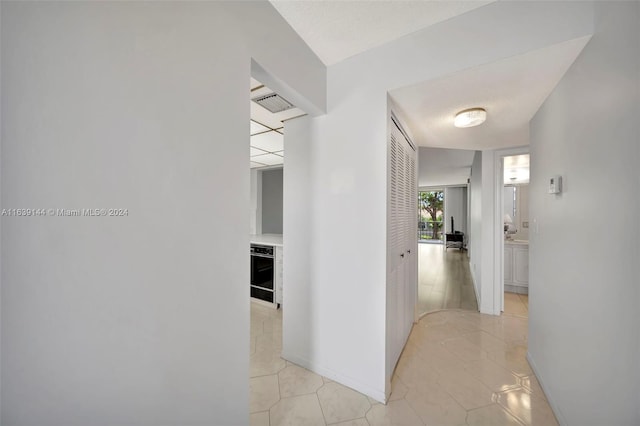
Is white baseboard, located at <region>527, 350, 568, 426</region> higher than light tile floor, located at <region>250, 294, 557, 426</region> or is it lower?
higher

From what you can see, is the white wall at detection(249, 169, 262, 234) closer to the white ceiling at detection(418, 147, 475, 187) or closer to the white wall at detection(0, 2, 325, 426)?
the white ceiling at detection(418, 147, 475, 187)

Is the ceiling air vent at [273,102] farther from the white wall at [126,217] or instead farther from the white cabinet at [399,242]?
the white cabinet at [399,242]

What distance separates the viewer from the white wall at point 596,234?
0.99m

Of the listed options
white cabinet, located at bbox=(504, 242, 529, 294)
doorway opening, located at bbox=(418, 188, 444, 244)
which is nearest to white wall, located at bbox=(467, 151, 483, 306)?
white cabinet, located at bbox=(504, 242, 529, 294)

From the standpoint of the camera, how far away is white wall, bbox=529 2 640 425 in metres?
0.99

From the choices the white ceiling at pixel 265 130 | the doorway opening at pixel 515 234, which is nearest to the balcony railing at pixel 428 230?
the doorway opening at pixel 515 234

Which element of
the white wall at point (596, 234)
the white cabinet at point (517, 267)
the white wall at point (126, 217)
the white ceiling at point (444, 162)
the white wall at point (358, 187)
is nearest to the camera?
the white wall at point (126, 217)

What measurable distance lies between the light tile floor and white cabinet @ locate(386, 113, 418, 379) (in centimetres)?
21

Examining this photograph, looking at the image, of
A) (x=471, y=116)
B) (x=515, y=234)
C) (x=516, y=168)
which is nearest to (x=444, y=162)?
(x=516, y=168)

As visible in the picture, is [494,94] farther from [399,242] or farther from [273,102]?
[273,102]

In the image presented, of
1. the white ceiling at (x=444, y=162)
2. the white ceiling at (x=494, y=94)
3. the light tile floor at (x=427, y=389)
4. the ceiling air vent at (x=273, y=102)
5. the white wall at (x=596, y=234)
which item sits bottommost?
the light tile floor at (x=427, y=389)

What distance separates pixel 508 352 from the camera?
239 centimetres

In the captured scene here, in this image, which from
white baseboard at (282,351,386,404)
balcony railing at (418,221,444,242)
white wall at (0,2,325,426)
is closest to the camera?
white wall at (0,2,325,426)

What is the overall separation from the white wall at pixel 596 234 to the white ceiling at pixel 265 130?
67.7 inches
